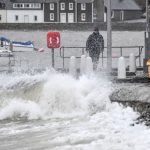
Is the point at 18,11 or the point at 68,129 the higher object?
the point at 18,11

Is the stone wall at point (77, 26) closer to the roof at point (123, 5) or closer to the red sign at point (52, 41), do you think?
the roof at point (123, 5)

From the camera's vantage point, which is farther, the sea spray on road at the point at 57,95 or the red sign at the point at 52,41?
the red sign at the point at 52,41

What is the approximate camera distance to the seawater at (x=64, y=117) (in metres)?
13.2

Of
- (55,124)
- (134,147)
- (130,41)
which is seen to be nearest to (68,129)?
(55,124)

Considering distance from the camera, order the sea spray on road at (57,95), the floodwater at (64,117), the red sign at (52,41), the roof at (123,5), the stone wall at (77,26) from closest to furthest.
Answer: the floodwater at (64,117), the sea spray on road at (57,95), the red sign at (52,41), the stone wall at (77,26), the roof at (123,5)

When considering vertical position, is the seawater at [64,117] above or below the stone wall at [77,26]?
below

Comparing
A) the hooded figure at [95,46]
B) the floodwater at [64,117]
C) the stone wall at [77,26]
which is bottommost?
the floodwater at [64,117]

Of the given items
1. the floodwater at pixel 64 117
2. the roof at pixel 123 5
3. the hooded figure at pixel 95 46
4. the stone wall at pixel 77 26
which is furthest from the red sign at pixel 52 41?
the roof at pixel 123 5

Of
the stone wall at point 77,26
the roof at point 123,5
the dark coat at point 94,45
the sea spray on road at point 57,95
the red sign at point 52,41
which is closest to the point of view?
the sea spray on road at point 57,95

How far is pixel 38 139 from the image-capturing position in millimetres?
13922

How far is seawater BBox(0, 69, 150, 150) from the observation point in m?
13.2

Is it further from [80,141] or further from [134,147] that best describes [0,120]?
[134,147]

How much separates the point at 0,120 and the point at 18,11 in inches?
4548

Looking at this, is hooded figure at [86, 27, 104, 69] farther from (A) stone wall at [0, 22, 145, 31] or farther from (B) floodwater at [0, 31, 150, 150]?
(A) stone wall at [0, 22, 145, 31]
